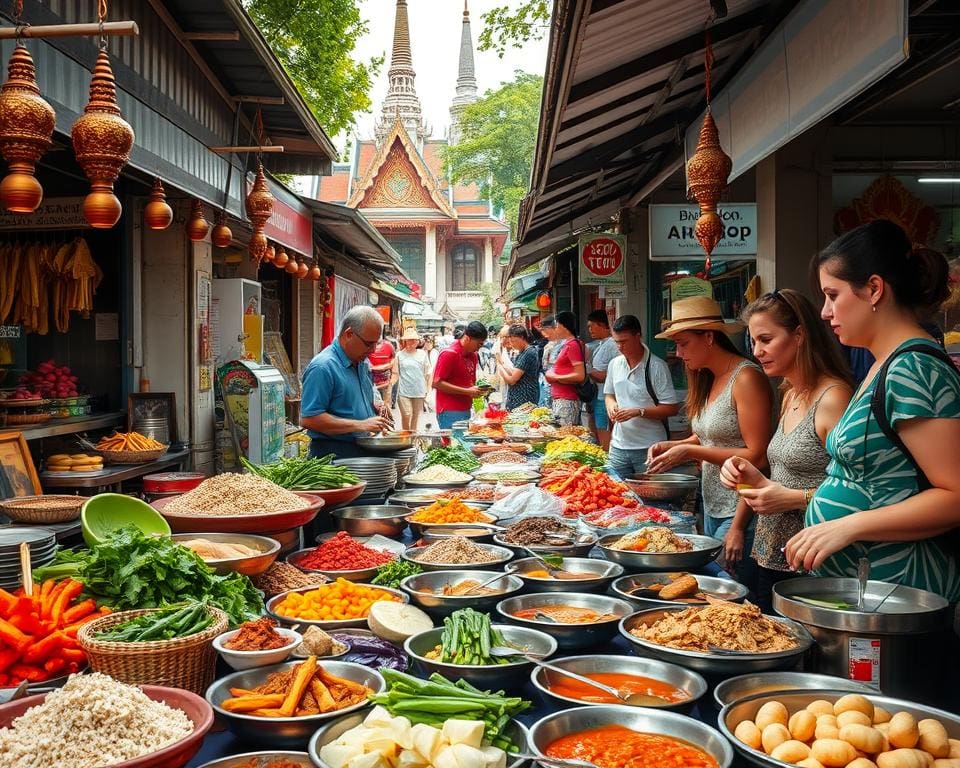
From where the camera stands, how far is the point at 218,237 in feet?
23.4

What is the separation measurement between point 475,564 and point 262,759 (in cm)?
144

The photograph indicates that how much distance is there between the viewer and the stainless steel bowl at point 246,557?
9.21ft

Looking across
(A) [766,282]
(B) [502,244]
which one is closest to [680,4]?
(A) [766,282]

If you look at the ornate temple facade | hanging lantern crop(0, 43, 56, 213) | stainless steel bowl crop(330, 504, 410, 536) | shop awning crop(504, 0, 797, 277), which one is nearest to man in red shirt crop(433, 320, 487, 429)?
shop awning crop(504, 0, 797, 277)

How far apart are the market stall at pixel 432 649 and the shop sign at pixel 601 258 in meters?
6.96

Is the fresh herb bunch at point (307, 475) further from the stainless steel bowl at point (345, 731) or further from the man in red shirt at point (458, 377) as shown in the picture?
the man in red shirt at point (458, 377)

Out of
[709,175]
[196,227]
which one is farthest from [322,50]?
[709,175]

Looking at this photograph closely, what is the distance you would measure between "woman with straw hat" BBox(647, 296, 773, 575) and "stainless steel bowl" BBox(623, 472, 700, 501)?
37 cm

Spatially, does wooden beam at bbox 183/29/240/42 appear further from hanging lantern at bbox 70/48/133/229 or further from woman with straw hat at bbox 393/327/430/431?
woman with straw hat at bbox 393/327/430/431

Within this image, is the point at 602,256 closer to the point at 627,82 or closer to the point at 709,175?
the point at 627,82

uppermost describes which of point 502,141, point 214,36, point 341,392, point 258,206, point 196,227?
point 502,141

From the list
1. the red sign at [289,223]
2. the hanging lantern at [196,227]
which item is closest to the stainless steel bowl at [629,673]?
the hanging lantern at [196,227]

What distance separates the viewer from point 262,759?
183 centimetres

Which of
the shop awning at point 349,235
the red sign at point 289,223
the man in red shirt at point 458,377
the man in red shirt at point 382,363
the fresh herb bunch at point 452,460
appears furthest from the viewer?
the man in red shirt at point 382,363
